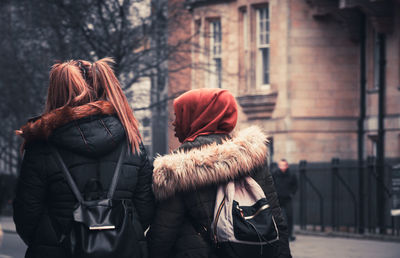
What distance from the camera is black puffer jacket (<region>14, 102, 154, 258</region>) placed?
446 centimetres

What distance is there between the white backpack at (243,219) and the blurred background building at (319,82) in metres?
16.1

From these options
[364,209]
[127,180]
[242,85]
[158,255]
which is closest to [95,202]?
[127,180]

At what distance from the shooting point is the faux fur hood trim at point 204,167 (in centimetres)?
471

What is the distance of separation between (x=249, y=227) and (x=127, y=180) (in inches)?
25.6

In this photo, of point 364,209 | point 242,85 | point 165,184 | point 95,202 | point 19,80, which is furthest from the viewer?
point 242,85

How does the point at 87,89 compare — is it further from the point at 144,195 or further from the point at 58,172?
the point at 144,195

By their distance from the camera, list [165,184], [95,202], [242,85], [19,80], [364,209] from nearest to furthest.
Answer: [95,202], [165,184], [364,209], [19,80], [242,85]

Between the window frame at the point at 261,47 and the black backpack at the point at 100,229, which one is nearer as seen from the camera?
the black backpack at the point at 100,229

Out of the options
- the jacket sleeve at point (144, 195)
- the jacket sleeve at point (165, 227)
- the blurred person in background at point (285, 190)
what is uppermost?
the jacket sleeve at point (144, 195)

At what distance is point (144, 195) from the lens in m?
4.68

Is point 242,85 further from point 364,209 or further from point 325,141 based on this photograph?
point 364,209

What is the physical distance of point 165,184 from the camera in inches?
185

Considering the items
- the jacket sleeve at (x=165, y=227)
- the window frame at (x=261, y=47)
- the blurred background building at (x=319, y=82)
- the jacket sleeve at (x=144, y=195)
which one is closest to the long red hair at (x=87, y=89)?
the jacket sleeve at (x=144, y=195)

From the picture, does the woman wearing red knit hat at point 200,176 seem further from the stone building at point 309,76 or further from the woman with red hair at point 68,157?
the stone building at point 309,76
